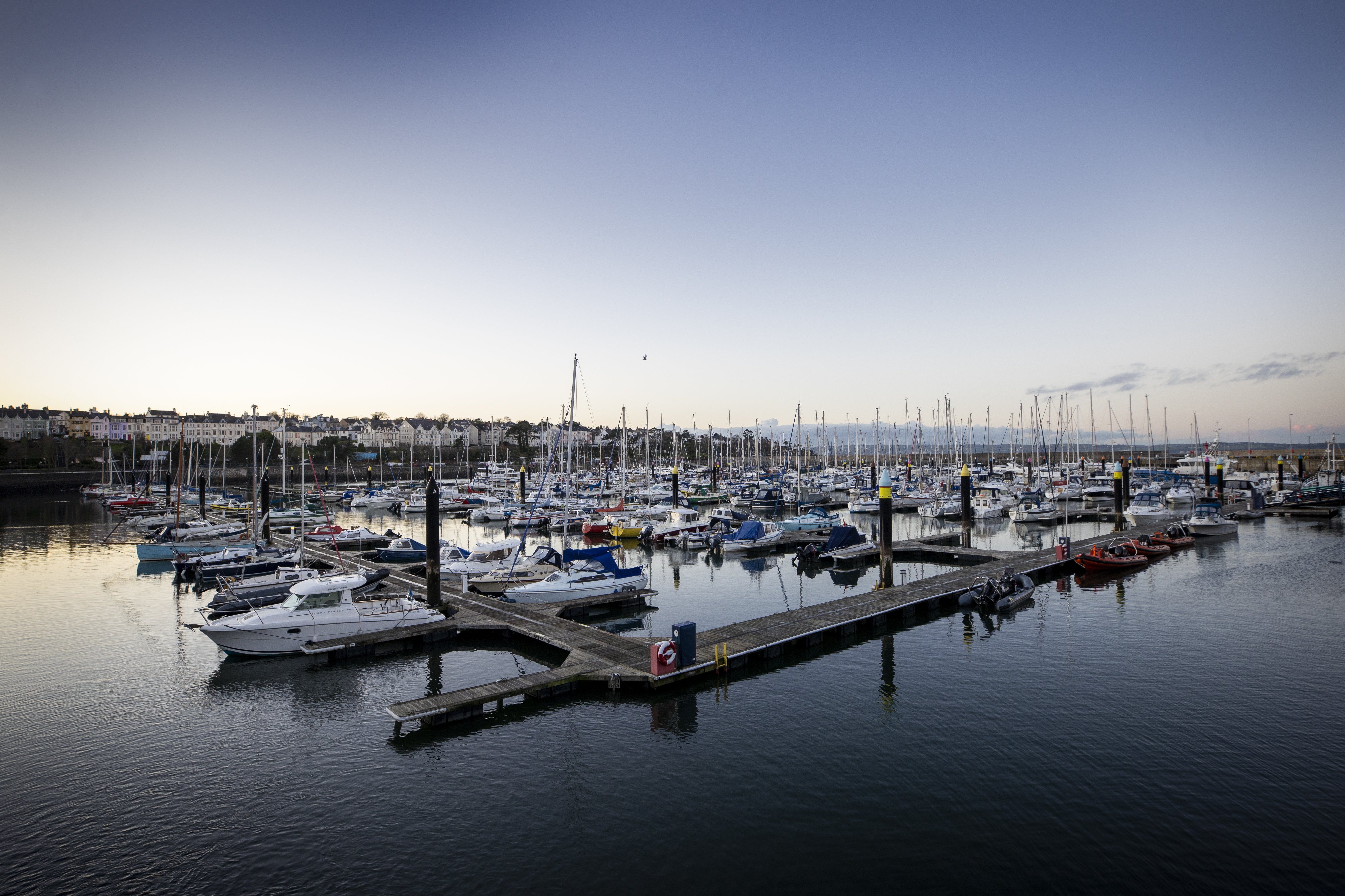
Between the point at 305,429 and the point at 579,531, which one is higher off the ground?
the point at 305,429

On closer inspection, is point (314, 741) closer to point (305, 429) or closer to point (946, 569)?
point (946, 569)

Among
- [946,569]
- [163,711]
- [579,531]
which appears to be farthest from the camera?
[579,531]

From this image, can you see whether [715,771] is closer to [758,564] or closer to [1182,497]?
[758,564]

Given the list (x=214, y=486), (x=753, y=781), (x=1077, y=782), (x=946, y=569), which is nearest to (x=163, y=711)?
(x=753, y=781)

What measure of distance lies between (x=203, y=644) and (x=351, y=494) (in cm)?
7724

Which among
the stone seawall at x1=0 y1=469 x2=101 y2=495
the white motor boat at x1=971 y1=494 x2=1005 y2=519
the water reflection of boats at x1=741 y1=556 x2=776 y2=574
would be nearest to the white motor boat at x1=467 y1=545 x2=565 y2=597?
the water reflection of boats at x1=741 y1=556 x2=776 y2=574

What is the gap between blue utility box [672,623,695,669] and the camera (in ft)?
74.6

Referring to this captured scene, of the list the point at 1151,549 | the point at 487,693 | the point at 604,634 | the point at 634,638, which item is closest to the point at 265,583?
the point at 604,634

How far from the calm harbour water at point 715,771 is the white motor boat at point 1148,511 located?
40971 millimetres

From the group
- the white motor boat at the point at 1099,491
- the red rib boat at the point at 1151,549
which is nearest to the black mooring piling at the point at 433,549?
the red rib boat at the point at 1151,549

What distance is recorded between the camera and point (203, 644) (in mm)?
28766

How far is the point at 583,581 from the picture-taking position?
115 ft

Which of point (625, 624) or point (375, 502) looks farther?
point (375, 502)

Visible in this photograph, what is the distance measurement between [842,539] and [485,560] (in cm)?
2414
